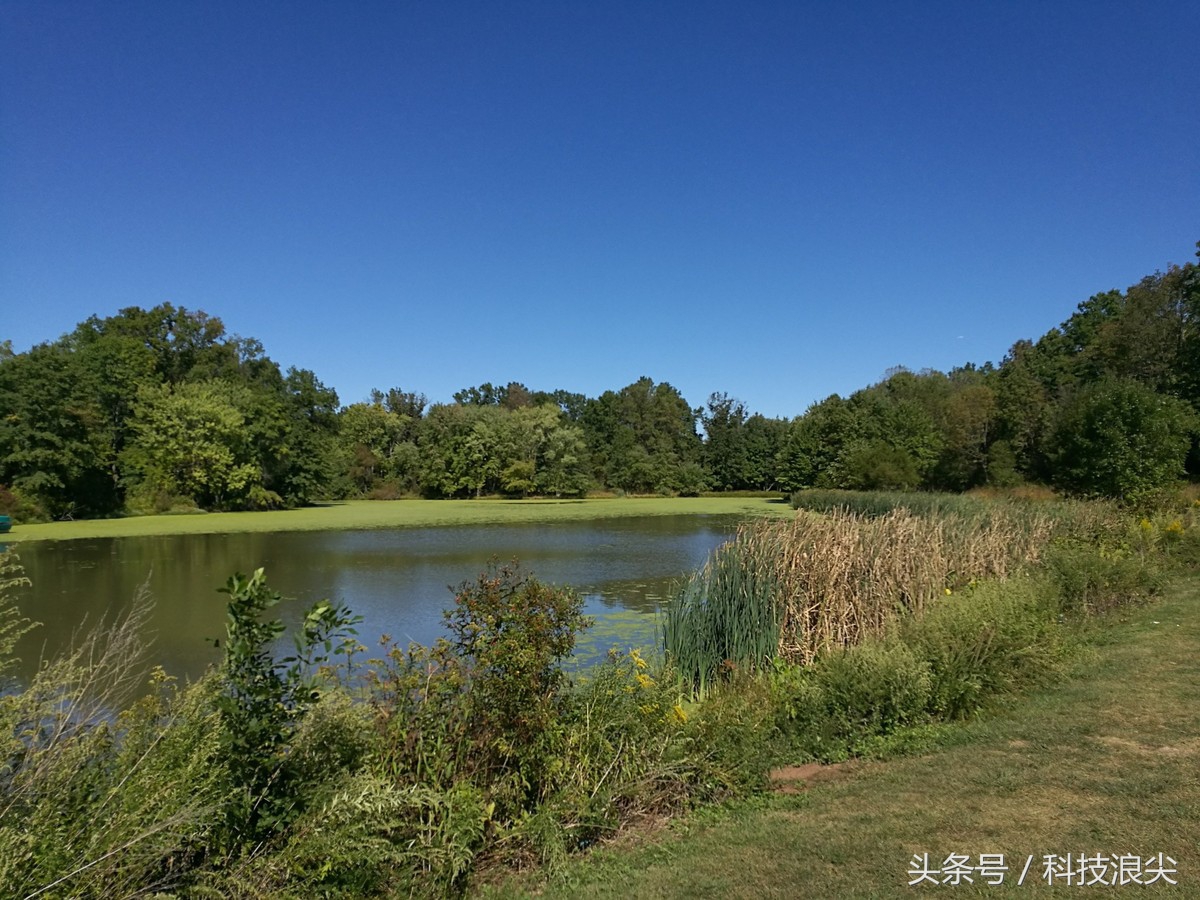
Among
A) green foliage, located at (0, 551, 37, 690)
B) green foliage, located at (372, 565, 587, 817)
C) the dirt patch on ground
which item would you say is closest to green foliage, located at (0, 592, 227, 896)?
green foliage, located at (0, 551, 37, 690)

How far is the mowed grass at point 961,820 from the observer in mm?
3057

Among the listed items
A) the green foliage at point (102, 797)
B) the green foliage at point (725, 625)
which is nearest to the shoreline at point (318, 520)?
the green foliage at point (725, 625)

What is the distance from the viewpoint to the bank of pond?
8.87 feet

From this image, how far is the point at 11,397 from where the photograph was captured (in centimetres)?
2930

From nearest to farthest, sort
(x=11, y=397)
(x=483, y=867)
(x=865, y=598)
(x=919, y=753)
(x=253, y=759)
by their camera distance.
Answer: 1. (x=253, y=759)
2. (x=483, y=867)
3. (x=919, y=753)
4. (x=865, y=598)
5. (x=11, y=397)

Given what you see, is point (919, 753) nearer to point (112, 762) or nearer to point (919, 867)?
point (919, 867)

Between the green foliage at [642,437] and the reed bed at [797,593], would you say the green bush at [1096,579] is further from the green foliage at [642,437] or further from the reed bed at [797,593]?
the green foliage at [642,437]

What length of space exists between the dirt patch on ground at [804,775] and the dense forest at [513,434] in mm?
16983

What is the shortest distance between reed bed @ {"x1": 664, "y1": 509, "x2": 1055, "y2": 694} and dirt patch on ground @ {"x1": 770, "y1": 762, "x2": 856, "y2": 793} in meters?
1.67

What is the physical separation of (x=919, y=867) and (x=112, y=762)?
3506 mm

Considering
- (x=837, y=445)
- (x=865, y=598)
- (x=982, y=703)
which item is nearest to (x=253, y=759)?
(x=982, y=703)

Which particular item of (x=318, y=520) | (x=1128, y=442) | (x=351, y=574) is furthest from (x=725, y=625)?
(x=318, y=520)

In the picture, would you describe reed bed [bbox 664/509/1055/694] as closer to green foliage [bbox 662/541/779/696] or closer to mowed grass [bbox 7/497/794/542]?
green foliage [bbox 662/541/779/696]

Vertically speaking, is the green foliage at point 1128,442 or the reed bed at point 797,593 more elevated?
the green foliage at point 1128,442
